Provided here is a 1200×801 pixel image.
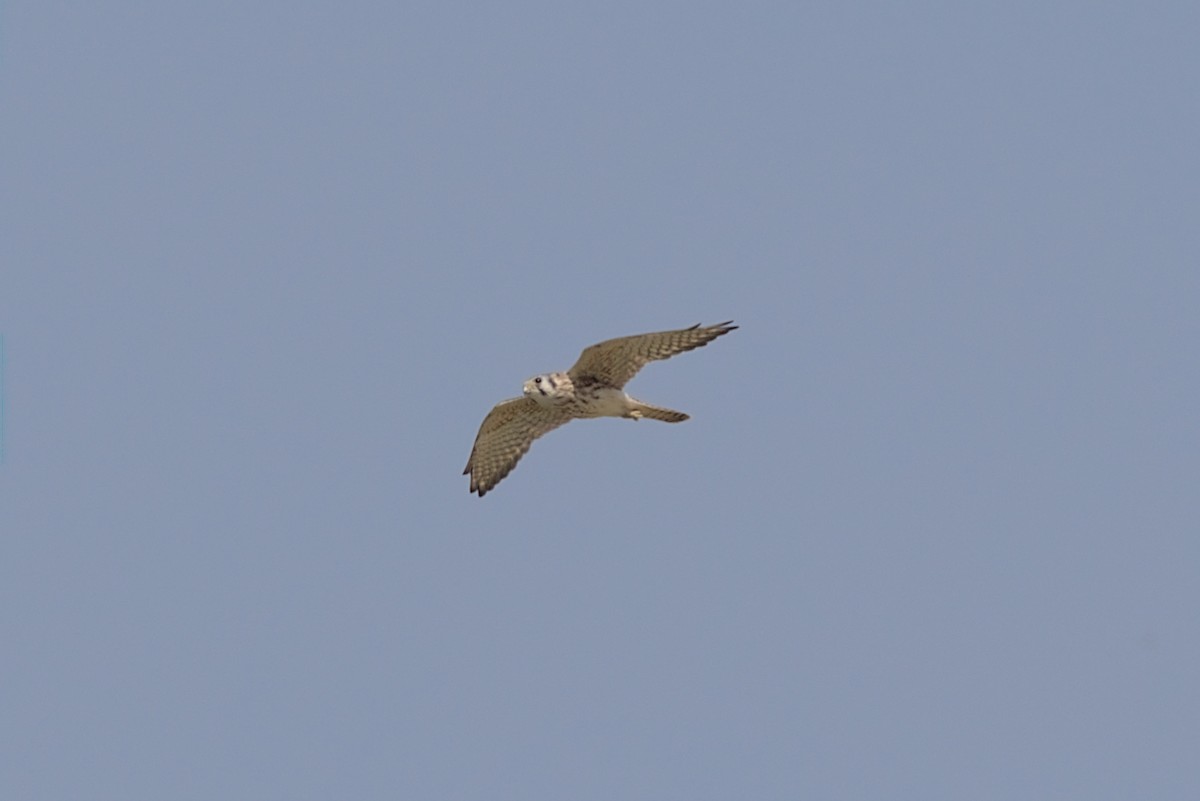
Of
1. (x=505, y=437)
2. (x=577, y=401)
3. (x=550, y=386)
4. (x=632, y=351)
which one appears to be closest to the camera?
(x=632, y=351)

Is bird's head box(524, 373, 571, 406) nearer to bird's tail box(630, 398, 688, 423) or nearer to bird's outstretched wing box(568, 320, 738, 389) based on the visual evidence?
bird's outstretched wing box(568, 320, 738, 389)

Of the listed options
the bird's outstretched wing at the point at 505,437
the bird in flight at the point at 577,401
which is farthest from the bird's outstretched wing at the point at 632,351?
the bird's outstretched wing at the point at 505,437

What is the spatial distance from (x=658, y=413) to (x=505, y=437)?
7.45ft

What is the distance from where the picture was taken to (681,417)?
19.5 metres

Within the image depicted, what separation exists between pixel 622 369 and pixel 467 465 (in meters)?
3.01

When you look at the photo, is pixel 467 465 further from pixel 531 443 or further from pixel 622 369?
pixel 622 369

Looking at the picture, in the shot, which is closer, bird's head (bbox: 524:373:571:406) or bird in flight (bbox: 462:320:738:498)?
bird in flight (bbox: 462:320:738:498)

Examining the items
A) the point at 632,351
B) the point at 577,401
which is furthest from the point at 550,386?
the point at 632,351

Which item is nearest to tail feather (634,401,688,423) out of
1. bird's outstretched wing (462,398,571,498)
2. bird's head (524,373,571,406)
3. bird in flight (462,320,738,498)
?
bird in flight (462,320,738,498)

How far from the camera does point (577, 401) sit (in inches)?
768

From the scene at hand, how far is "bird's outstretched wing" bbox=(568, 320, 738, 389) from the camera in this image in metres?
18.4

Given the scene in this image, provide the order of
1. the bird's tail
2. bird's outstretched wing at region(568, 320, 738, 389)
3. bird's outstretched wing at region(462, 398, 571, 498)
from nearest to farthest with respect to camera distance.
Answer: bird's outstretched wing at region(568, 320, 738, 389) → the bird's tail → bird's outstretched wing at region(462, 398, 571, 498)

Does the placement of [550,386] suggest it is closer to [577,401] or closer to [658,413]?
[577,401]

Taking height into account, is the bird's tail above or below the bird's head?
below
